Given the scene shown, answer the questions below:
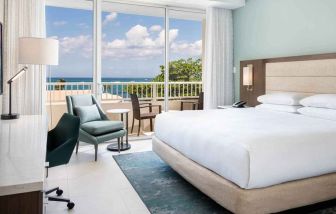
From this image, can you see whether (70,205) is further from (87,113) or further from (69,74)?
(69,74)

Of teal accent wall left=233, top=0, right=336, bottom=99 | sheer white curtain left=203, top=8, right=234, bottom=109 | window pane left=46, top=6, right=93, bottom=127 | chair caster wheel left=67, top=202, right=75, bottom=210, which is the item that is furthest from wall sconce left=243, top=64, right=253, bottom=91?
chair caster wheel left=67, top=202, right=75, bottom=210

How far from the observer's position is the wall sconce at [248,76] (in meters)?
5.00

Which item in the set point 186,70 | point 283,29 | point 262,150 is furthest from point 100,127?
point 186,70

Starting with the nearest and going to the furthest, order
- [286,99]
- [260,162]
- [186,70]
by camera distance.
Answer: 1. [260,162]
2. [286,99]
3. [186,70]

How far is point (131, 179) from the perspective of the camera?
324 centimetres

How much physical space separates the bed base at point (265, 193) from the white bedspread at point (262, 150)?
0.05 m

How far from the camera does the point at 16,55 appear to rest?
406cm

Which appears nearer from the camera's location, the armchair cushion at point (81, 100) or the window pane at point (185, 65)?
the armchair cushion at point (81, 100)

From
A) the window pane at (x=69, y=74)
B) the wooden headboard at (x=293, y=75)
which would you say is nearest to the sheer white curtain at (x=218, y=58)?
the wooden headboard at (x=293, y=75)

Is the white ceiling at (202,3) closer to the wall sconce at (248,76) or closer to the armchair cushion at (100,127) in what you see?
the wall sconce at (248,76)

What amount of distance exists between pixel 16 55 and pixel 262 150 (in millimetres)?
3722

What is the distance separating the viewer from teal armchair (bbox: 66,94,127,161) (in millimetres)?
3979

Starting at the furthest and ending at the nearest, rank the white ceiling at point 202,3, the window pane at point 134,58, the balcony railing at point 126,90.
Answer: the window pane at point 134,58
the balcony railing at point 126,90
the white ceiling at point 202,3

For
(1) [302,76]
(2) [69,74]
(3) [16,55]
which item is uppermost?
(3) [16,55]
